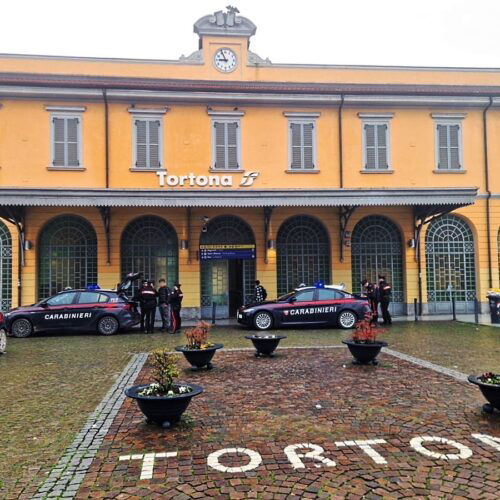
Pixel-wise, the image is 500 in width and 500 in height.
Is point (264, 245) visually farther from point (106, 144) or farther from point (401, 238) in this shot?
point (106, 144)

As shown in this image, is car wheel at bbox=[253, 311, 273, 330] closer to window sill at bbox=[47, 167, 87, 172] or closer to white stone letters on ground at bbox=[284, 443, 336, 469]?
window sill at bbox=[47, 167, 87, 172]

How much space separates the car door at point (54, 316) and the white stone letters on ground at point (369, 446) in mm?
11626

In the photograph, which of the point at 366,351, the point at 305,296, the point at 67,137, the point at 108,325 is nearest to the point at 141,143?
the point at 67,137

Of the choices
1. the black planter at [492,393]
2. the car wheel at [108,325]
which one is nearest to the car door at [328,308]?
the car wheel at [108,325]

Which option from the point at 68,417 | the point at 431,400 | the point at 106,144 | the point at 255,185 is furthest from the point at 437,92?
the point at 68,417

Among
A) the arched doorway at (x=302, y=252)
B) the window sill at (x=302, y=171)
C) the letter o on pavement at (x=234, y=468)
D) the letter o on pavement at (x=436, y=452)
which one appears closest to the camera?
the letter o on pavement at (x=234, y=468)

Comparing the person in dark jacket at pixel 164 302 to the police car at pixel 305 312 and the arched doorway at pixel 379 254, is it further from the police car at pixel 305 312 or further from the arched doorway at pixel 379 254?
the arched doorway at pixel 379 254

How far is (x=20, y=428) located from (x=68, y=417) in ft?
1.89

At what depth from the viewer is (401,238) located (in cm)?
1969

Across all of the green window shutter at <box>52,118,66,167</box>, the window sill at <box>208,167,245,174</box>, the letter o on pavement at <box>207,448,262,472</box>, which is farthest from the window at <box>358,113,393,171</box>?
the letter o on pavement at <box>207,448,262,472</box>

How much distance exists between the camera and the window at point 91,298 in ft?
49.1

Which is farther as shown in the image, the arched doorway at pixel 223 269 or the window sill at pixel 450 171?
the window sill at pixel 450 171

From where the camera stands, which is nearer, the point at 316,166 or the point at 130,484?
the point at 130,484

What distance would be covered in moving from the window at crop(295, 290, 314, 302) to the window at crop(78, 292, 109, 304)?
606 centimetres
